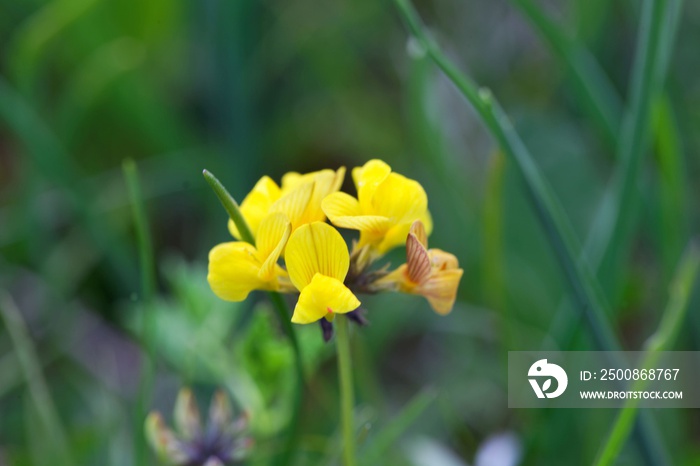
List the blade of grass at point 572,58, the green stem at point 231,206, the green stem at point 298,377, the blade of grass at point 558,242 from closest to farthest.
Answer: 1. the green stem at point 231,206
2. the green stem at point 298,377
3. the blade of grass at point 558,242
4. the blade of grass at point 572,58

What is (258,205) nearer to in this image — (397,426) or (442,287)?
(442,287)

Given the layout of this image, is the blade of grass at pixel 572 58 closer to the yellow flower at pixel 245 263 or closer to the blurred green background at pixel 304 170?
the blurred green background at pixel 304 170

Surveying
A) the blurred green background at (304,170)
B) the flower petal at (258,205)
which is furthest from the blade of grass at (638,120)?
the flower petal at (258,205)

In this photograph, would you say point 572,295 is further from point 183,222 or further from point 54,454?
point 183,222

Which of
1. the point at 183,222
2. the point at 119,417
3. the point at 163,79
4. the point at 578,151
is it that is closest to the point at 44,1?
the point at 163,79

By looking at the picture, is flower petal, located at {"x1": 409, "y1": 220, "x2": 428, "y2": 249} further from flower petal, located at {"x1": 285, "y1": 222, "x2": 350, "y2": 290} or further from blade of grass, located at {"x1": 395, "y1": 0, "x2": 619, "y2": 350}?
blade of grass, located at {"x1": 395, "y1": 0, "x2": 619, "y2": 350}

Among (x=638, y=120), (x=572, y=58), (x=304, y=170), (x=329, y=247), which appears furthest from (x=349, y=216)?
(x=304, y=170)

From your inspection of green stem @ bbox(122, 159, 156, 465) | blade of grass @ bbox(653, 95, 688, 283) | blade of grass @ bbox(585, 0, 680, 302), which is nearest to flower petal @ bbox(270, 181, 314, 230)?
green stem @ bbox(122, 159, 156, 465)
